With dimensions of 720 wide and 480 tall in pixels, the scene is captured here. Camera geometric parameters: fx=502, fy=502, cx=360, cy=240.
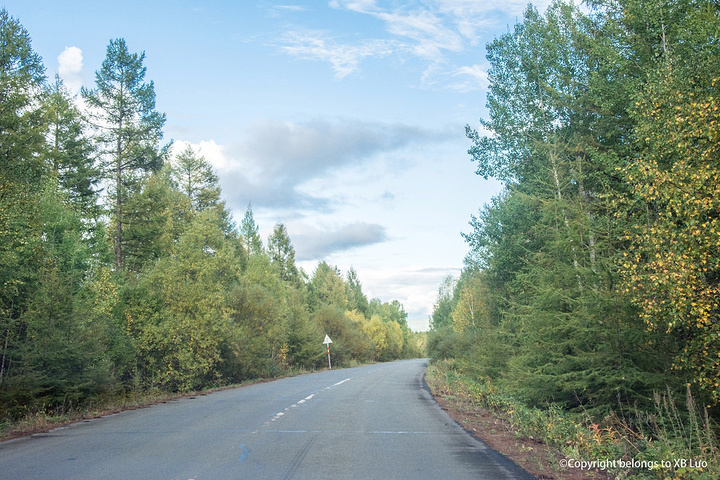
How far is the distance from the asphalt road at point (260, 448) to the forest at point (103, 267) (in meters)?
3.41

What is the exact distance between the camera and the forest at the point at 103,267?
14594 millimetres

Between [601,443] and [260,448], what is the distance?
577cm

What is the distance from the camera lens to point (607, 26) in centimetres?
1806

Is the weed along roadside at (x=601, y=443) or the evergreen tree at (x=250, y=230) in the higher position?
the evergreen tree at (x=250, y=230)

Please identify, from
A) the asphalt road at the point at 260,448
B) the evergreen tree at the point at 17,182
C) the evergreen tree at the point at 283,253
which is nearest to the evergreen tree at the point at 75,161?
the evergreen tree at the point at 17,182

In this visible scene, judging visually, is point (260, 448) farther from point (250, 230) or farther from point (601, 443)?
point (250, 230)

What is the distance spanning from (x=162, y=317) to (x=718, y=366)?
2155 cm

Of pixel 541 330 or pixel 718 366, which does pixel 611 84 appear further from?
pixel 718 366

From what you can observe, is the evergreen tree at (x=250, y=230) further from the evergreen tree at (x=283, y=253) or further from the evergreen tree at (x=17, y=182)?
the evergreen tree at (x=17, y=182)

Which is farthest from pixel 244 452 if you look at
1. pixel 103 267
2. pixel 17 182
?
pixel 103 267

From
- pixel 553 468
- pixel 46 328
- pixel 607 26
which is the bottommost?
pixel 553 468

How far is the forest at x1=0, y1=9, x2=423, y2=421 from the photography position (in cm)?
1459

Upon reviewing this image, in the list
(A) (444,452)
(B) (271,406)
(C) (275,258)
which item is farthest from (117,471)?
(C) (275,258)

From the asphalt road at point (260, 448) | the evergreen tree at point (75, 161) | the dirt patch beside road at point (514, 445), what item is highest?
the evergreen tree at point (75, 161)
